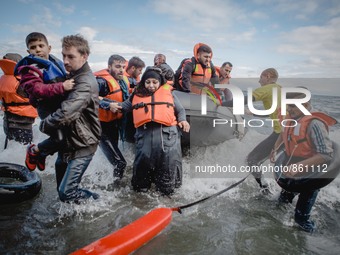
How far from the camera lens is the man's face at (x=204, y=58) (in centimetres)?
477

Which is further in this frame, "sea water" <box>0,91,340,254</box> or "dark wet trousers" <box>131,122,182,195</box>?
"dark wet trousers" <box>131,122,182,195</box>

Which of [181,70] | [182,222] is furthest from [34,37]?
[181,70]

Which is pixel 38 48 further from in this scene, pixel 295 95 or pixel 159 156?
pixel 295 95

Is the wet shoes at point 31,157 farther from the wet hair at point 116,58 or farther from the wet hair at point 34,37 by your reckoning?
the wet hair at point 116,58

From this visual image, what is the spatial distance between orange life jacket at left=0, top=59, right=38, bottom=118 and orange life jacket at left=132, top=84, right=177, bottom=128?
7.39 feet

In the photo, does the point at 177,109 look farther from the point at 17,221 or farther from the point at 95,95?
the point at 17,221

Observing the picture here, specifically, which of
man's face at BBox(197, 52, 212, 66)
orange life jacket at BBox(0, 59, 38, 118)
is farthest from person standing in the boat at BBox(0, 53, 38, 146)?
man's face at BBox(197, 52, 212, 66)

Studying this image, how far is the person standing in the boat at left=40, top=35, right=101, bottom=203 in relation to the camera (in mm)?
2166

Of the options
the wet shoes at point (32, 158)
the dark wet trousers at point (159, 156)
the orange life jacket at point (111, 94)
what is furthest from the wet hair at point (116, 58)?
the wet shoes at point (32, 158)

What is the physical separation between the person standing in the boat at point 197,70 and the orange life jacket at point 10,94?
2.79 metres

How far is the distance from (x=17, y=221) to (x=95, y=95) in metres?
1.49

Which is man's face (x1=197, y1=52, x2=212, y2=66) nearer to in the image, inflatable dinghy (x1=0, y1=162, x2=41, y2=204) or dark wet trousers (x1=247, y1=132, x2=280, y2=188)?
dark wet trousers (x1=247, y1=132, x2=280, y2=188)

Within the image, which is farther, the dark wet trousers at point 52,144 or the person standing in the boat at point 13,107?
the person standing in the boat at point 13,107

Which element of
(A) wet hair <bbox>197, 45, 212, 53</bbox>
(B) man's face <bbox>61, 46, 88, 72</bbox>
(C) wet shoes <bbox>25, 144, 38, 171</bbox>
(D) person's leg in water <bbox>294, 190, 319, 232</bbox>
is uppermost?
(A) wet hair <bbox>197, 45, 212, 53</bbox>
